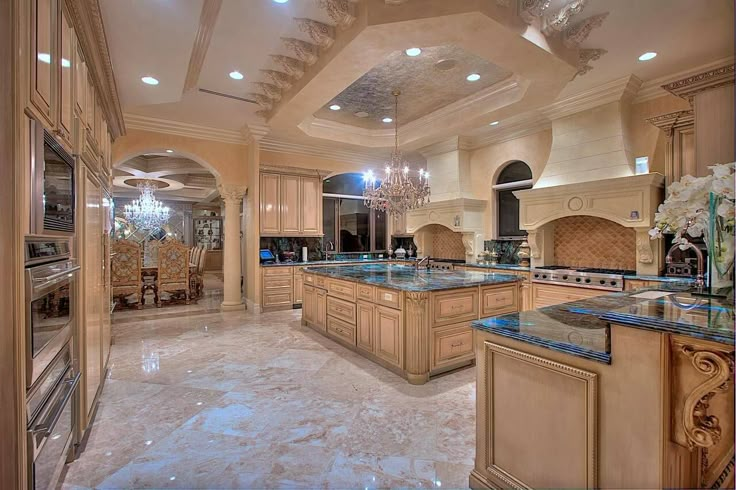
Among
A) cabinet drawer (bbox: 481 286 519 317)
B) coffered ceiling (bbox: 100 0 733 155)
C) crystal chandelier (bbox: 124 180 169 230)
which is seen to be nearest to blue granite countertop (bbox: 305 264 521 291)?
cabinet drawer (bbox: 481 286 519 317)

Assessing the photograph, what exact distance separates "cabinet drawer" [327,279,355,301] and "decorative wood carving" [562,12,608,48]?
323cm

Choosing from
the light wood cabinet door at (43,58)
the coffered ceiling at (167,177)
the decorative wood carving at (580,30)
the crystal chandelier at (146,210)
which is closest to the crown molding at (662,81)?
the decorative wood carving at (580,30)

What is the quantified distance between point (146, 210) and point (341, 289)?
24.3 feet

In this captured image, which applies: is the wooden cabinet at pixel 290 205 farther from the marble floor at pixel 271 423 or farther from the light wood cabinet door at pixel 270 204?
the marble floor at pixel 271 423

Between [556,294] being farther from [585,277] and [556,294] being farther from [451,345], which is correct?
[451,345]

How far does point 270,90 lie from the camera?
14.4ft

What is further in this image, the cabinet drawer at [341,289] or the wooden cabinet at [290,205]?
the wooden cabinet at [290,205]

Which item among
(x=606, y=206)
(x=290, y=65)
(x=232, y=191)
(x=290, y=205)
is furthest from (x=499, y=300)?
(x=232, y=191)

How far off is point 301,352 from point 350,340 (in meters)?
0.56

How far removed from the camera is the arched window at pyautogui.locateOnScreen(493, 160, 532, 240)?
19.5 ft

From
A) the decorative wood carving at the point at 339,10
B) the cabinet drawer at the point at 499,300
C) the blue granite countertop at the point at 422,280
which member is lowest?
the cabinet drawer at the point at 499,300

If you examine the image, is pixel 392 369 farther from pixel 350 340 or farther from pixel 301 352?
pixel 301 352

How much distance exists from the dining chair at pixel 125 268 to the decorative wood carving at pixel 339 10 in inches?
205

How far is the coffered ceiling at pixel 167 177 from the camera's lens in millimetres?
7914
